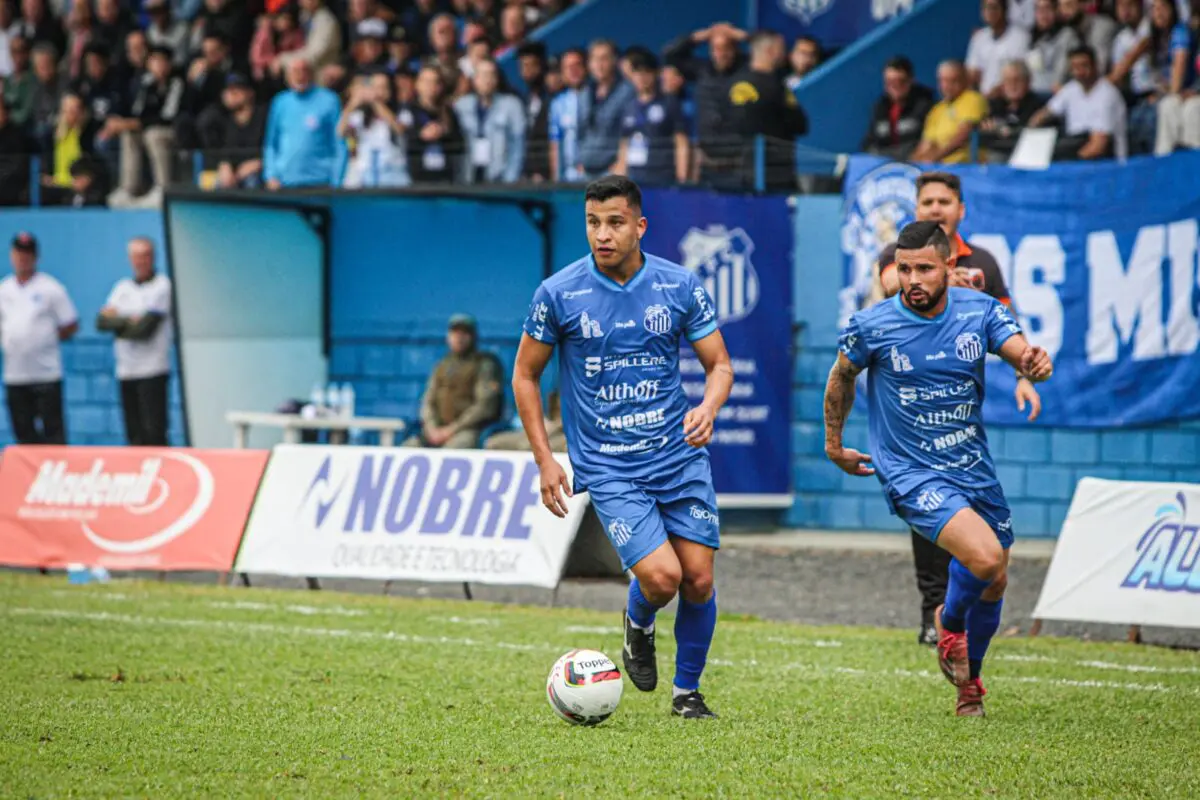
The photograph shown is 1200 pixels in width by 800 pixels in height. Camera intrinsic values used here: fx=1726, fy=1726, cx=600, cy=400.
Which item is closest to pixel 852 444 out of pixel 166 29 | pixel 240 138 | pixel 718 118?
pixel 718 118

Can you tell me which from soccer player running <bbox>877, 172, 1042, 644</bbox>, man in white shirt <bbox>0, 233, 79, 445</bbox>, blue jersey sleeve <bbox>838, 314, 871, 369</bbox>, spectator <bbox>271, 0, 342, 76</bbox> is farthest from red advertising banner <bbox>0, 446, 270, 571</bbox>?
spectator <bbox>271, 0, 342, 76</bbox>

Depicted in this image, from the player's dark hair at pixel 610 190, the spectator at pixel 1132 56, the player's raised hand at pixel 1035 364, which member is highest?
the spectator at pixel 1132 56

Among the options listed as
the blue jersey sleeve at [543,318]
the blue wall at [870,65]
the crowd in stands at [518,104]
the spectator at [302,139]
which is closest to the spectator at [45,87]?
the crowd in stands at [518,104]

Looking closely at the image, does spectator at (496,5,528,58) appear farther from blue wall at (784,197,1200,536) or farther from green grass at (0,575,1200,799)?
green grass at (0,575,1200,799)

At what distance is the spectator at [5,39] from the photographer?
22094mm

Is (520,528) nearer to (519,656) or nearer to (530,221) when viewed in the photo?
(519,656)

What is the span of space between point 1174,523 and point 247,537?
21.1 ft

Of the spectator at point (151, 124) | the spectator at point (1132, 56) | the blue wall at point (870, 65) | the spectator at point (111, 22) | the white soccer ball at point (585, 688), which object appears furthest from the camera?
the spectator at point (111, 22)

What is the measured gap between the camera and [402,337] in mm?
19047

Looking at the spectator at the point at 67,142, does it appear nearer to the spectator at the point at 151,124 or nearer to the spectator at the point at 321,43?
the spectator at the point at 151,124

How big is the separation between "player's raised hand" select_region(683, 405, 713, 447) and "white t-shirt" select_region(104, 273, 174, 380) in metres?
10.9

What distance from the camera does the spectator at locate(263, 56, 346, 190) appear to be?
16.7 m

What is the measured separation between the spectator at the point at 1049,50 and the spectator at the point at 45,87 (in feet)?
37.2

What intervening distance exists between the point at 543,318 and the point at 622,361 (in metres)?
0.38
